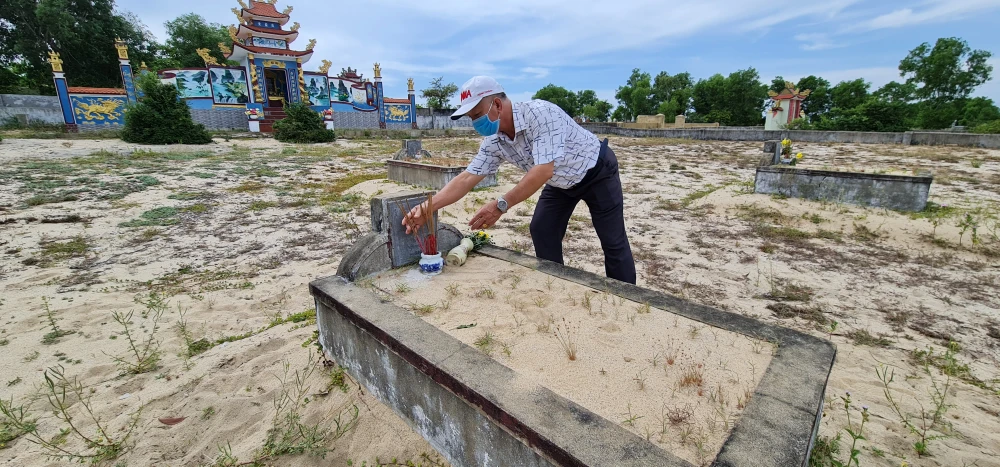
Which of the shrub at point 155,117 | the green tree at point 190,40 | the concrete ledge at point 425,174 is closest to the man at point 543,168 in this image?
the concrete ledge at point 425,174

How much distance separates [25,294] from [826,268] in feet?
25.2

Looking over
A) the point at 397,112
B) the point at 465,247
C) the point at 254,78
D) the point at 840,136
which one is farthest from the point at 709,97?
the point at 465,247

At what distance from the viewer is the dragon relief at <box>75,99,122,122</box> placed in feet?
60.9

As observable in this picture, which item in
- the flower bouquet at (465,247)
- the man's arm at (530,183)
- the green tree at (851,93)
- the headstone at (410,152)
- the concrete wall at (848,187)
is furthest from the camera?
the green tree at (851,93)

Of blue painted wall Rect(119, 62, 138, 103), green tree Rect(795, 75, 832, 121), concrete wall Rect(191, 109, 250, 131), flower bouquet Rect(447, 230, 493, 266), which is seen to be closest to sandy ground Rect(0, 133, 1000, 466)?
flower bouquet Rect(447, 230, 493, 266)

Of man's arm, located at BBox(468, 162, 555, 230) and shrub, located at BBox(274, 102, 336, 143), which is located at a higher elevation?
shrub, located at BBox(274, 102, 336, 143)

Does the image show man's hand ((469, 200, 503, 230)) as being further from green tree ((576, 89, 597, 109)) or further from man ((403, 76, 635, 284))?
green tree ((576, 89, 597, 109))

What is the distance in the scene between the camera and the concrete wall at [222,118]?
21.7 m

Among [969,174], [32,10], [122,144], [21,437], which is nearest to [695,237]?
[21,437]

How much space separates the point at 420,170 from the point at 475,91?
6.93m

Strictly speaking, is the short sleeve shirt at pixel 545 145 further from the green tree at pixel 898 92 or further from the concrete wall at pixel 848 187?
the green tree at pixel 898 92

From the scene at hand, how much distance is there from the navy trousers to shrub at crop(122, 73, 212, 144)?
17.7 metres

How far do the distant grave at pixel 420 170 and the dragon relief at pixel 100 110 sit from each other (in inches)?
697

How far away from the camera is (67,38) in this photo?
24078mm
